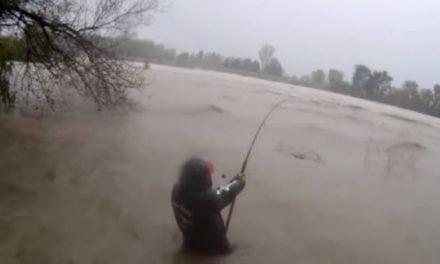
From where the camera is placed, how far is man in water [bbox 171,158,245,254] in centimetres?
446

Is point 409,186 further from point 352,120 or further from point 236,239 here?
point 352,120

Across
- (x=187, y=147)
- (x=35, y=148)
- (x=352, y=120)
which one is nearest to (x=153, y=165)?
(x=187, y=147)

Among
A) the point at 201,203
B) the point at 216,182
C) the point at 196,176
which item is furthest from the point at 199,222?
the point at 216,182

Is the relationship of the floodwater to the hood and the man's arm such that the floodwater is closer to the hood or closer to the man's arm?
the man's arm

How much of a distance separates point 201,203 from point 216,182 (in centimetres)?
309

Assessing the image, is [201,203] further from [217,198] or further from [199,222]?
[199,222]

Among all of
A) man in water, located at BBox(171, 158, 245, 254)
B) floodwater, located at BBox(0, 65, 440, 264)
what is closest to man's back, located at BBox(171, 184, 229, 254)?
man in water, located at BBox(171, 158, 245, 254)

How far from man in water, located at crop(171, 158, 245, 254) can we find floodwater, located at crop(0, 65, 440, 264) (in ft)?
0.96

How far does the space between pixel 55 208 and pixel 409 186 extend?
5707 millimetres

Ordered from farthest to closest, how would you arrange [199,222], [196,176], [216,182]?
[216,182]
[199,222]
[196,176]

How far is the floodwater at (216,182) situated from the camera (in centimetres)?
575

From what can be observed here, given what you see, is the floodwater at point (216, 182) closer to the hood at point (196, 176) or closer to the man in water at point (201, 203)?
Result: the man in water at point (201, 203)

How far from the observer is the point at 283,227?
653cm

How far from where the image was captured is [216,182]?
24.8 ft
